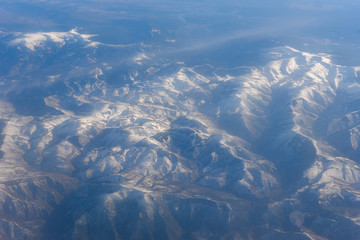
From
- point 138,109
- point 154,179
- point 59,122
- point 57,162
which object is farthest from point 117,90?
point 154,179

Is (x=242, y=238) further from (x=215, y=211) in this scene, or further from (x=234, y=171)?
(x=234, y=171)

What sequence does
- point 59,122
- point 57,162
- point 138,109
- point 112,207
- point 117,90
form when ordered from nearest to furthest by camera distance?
point 112,207 → point 57,162 → point 59,122 → point 138,109 → point 117,90

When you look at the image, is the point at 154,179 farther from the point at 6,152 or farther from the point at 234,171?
the point at 6,152

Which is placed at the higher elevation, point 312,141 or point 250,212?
point 312,141

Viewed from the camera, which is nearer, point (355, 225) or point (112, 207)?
point (355, 225)

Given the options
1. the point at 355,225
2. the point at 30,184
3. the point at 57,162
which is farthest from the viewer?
the point at 57,162

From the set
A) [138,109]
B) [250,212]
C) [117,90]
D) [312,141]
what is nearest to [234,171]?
[250,212]
